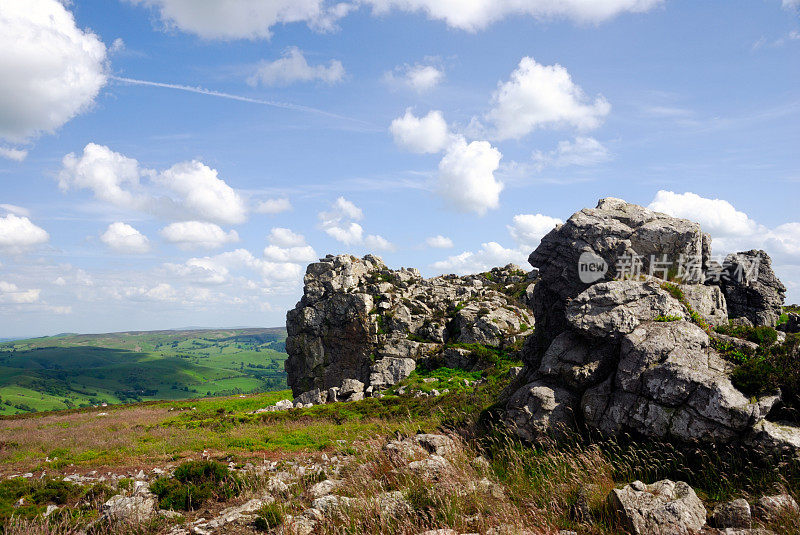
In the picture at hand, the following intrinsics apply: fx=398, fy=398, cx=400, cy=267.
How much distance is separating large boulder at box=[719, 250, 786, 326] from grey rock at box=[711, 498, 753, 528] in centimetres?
2391

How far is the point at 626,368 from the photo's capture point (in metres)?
13.4

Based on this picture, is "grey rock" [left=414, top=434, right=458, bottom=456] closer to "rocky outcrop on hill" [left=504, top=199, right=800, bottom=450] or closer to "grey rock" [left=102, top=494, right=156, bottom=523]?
"rocky outcrop on hill" [left=504, top=199, right=800, bottom=450]

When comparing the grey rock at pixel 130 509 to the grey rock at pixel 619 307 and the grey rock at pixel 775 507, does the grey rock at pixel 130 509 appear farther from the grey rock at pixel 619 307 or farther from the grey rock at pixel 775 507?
the grey rock at pixel 619 307

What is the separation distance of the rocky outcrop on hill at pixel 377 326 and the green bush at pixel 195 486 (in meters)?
28.0

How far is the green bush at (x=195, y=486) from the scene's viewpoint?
44.3 feet

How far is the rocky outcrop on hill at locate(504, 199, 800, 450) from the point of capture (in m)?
11.3

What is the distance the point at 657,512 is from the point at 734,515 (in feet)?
4.78

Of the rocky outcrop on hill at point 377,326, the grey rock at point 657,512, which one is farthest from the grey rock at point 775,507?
the rocky outcrop on hill at point 377,326

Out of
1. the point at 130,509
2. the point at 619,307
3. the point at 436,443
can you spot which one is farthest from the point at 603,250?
the point at 130,509

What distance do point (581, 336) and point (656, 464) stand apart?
19.5 feet

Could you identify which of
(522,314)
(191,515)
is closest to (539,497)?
(191,515)

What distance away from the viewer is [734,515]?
7.86 m

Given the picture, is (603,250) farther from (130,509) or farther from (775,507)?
(130,509)

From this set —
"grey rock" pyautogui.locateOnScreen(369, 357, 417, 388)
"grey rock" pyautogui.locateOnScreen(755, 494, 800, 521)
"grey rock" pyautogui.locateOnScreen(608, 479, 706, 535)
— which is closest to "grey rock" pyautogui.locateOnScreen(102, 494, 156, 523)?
"grey rock" pyautogui.locateOnScreen(608, 479, 706, 535)
